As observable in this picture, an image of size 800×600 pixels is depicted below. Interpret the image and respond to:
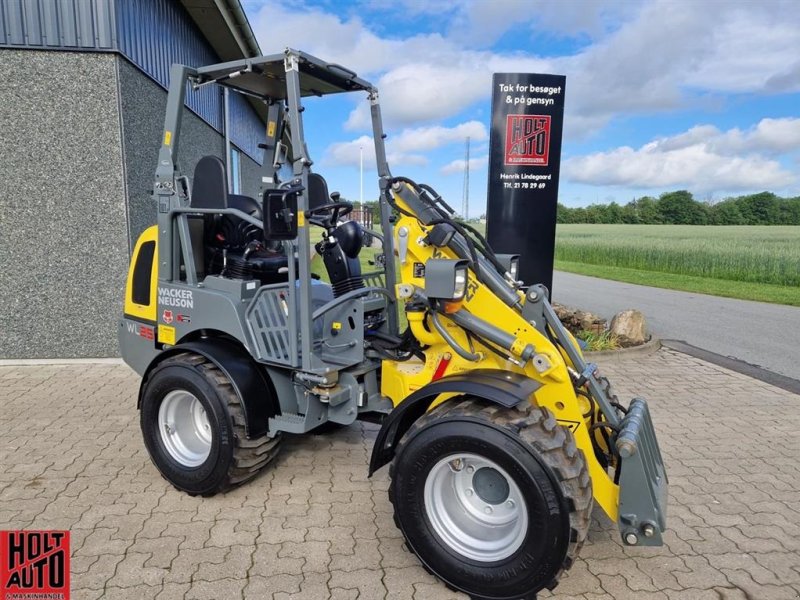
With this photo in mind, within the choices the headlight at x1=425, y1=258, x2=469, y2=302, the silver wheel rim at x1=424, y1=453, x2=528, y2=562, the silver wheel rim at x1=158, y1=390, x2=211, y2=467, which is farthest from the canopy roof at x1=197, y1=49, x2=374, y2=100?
the silver wheel rim at x1=424, y1=453, x2=528, y2=562

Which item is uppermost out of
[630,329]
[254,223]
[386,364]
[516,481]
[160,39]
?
[160,39]

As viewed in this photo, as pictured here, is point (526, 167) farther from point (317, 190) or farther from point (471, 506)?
point (471, 506)

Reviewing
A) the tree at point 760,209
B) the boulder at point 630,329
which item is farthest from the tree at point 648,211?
the boulder at point 630,329

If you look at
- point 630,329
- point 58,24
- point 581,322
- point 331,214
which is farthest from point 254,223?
point 630,329

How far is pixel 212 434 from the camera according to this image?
3.60 meters

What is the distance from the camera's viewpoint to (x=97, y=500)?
3.73 metres

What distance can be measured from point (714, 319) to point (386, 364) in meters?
9.41

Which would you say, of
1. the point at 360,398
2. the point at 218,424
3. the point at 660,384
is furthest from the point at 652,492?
the point at 660,384

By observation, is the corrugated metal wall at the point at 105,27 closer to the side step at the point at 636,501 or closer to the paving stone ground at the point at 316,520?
the paving stone ground at the point at 316,520

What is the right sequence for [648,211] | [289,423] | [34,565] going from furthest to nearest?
[648,211]
[289,423]
[34,565]

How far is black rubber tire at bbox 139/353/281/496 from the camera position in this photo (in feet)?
11.7

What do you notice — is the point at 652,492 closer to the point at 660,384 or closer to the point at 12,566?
the point at 12,566

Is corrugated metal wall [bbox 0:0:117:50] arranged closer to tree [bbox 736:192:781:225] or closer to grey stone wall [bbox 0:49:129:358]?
grey stone wall [bbox 0:49:129:358]

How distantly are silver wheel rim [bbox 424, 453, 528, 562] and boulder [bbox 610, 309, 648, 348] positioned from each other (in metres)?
5.89
